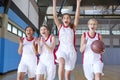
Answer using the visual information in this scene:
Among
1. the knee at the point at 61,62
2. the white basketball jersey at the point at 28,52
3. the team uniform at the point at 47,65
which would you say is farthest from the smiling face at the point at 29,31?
the knee at the point at 61,62

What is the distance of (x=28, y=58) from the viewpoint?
443 centimetres

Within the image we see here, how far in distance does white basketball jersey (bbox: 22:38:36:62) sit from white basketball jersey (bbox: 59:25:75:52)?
2.01ft

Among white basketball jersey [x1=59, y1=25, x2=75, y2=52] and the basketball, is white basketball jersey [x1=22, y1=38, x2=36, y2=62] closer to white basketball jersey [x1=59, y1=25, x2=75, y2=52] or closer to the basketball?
white basketball jersey [x1=59, y1=25, x2=75, y2=52]

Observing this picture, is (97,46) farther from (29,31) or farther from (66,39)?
(29,31)

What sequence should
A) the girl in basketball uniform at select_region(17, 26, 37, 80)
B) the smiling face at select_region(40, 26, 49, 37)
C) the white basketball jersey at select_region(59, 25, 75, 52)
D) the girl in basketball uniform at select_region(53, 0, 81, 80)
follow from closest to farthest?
1. the girl in basketball uniform at select_region(53, 0, 81, 80)
2. the white basketball jersey at select_region(59, 25, 75, 52)
3. the girl in basketball uniform at select_region(17, 26, 37, 80)
4. the smiling face at select_region(40, 26, 49, 37)

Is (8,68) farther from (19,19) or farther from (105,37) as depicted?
(105,37)

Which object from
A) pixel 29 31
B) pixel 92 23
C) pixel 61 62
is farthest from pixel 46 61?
pixel 92 23

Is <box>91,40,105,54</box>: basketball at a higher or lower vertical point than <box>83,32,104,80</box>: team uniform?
higher

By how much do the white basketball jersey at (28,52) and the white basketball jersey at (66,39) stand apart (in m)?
0.61

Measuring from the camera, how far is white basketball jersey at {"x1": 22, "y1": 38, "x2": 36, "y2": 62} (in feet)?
14.6

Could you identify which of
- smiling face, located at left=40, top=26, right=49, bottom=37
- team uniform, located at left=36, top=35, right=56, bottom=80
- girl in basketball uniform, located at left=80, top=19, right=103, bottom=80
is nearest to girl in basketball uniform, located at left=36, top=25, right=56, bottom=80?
team uniform, located at left=36, top=35, right=56, bottom=80

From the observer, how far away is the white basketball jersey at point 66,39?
4.22 metres

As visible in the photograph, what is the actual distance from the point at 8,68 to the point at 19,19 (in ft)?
11.4

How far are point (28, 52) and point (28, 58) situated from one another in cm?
14
